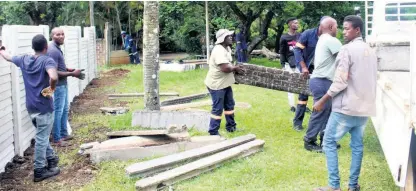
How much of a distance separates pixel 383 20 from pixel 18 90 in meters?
5.10

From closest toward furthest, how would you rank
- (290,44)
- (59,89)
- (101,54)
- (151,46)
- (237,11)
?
1. (59,89)
2. (151,46)
3. (290,44)
4. (237,11)
5. (101,54)

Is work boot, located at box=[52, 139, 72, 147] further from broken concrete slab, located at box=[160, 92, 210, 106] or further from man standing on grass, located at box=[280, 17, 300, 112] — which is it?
man standing on grass, located at box=[280, 17, 300, 112]

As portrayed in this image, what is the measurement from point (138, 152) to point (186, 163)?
734 mm

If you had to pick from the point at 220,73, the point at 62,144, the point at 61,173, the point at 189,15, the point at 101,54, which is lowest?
the point at 61,173

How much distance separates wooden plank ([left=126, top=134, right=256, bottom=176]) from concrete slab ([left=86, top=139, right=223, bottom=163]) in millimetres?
332

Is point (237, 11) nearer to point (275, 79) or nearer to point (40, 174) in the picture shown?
point (275, 79)

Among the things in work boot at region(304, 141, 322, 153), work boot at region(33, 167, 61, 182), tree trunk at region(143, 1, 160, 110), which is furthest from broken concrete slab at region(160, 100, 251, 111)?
work boot at region(33, 167, 61, 182)

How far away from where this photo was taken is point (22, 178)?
5461mm

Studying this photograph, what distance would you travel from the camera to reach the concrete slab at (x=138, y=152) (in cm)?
580

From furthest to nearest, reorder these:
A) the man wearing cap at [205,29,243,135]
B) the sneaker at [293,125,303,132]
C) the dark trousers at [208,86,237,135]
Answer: the sneaker at [293,125,303,132]
the dark trousers at [208,86,237,135]
the man wearing cap at [205,29,243,135]

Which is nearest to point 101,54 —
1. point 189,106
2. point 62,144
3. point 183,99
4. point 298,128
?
point 183,99

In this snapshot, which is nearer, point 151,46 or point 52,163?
point 52,163

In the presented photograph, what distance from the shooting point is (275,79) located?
7.20 metres

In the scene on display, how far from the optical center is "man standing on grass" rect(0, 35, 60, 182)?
5.12m
